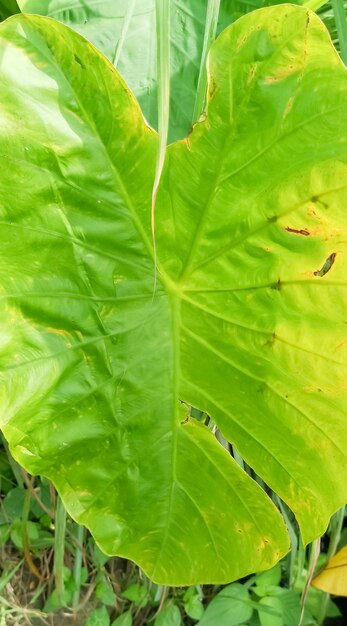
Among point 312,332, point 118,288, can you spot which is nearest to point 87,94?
point 118,288

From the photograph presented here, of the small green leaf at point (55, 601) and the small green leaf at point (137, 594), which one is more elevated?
the small green leaf at point (55, 601)

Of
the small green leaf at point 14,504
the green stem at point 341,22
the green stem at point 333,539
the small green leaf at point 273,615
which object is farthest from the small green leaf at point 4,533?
the green stem at point 341,22

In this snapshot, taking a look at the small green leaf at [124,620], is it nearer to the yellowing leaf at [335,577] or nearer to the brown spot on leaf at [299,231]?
the yellowing leaf at [335,577]

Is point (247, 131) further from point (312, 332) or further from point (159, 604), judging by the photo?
point (159, 604)

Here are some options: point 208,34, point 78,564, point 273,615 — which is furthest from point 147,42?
point 273,615

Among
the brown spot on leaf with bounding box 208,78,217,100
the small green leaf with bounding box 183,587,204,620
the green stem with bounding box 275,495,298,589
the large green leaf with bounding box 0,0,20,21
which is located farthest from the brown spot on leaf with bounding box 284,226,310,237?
the small green leaf with bounding box 183,587,204,620

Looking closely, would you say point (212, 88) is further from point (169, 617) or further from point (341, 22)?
point (169, 617)
